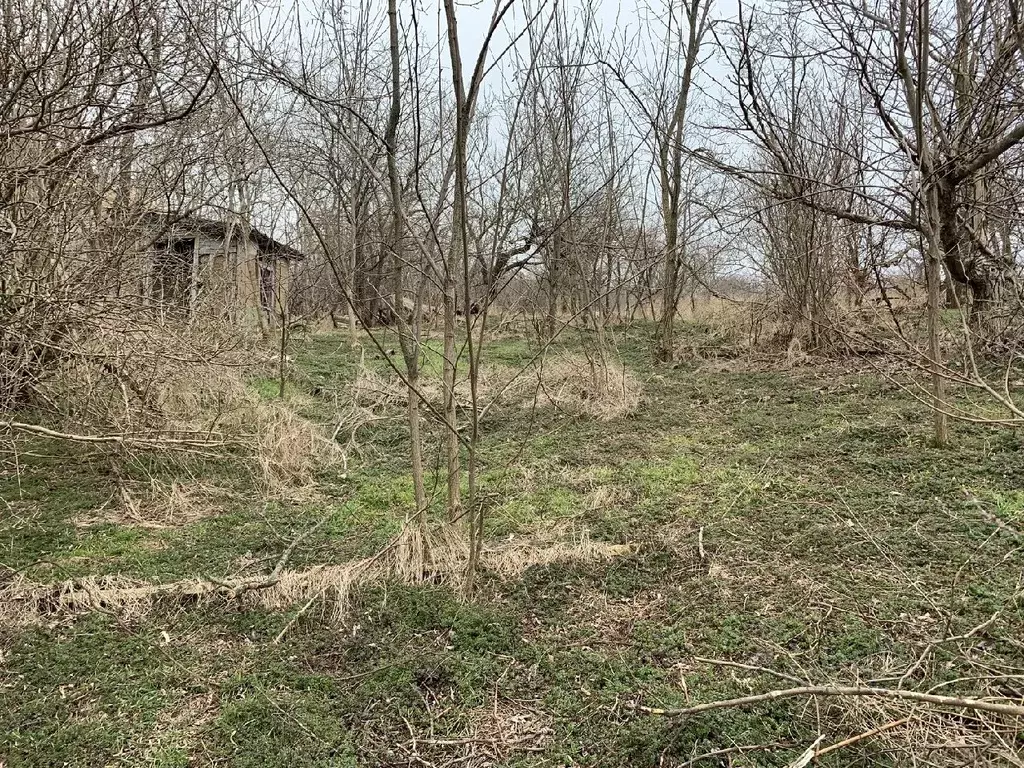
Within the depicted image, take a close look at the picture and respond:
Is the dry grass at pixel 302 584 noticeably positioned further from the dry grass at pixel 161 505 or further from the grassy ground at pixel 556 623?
the dry grass at pixel 161 505

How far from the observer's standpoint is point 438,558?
3.19 meters

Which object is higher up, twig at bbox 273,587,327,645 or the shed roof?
the shed roof

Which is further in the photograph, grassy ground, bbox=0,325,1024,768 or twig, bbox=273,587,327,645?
twig, bbox=273,587,327,645

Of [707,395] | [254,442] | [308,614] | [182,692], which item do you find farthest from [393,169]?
[707,395]

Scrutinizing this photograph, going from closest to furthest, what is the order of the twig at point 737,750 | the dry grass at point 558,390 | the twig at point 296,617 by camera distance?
the twig at point 737,750 < the twig at point 296,617 < the dry grass at point 558,390

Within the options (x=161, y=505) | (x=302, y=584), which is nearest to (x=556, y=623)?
(x=302, y=584)

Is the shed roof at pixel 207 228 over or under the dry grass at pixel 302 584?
over

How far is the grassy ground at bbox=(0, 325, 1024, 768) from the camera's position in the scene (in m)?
2.12

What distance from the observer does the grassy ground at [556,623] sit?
6.97 ft

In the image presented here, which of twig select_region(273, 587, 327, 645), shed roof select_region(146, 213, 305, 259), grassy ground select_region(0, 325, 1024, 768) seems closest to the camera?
grassy ground select_region(0, 325, 1024, 768)

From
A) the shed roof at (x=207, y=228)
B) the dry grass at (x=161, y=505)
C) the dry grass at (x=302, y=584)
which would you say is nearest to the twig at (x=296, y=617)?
the dry grass at (x=302, y=584)

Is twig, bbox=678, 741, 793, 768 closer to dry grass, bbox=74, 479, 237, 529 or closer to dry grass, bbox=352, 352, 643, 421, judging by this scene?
dry grass, bbox=74, 479, 237, 529

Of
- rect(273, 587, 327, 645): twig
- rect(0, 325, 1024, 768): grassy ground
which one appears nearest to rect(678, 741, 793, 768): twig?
rect(0, 325, 1024, 768): grassy ground

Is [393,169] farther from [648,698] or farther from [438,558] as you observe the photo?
[648,698]
